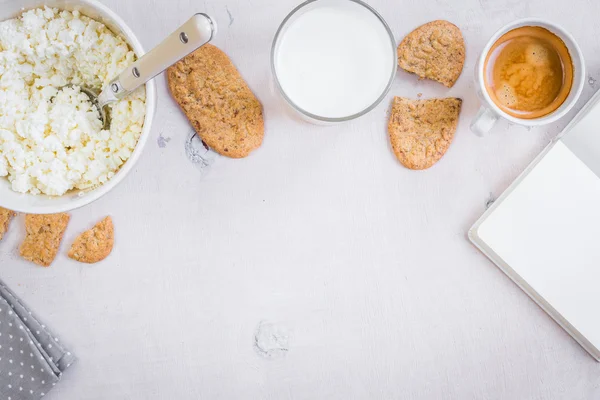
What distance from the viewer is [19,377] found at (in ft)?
3.14

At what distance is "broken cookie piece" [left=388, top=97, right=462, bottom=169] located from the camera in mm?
955

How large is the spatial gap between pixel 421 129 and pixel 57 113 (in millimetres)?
555

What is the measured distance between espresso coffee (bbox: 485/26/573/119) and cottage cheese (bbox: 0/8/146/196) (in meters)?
0.54

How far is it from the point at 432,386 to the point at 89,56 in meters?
0.75

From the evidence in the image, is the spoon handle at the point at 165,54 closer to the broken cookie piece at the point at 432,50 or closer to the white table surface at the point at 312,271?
the white table surface at the point at 312,271

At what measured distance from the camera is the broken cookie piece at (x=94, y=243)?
96 centimetres

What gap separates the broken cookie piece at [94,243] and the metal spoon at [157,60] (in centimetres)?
18

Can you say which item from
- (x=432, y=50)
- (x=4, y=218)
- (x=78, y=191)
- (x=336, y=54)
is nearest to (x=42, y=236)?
(x=4, y=218)

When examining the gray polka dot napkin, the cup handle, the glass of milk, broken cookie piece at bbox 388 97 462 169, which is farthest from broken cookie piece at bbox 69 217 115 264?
the cup handle

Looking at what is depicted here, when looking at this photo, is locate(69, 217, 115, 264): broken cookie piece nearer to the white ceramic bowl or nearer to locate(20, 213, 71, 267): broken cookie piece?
locate(20, 213, 71, 267): broken cookie piece

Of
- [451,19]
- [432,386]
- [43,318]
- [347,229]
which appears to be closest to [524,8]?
[451,19]

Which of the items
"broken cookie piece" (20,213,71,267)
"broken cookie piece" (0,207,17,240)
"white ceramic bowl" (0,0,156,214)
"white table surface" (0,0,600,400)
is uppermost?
"white ceramic bowl" (0,0,156,214)

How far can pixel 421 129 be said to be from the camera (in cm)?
96

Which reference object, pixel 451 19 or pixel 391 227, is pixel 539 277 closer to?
pixel 391 227
